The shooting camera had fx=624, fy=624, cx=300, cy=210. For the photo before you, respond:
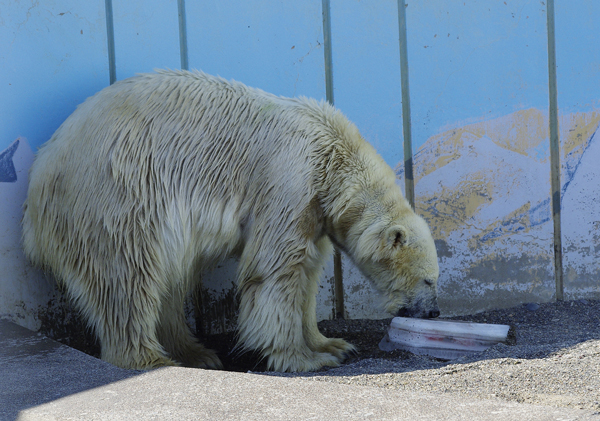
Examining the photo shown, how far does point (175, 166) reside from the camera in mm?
3877

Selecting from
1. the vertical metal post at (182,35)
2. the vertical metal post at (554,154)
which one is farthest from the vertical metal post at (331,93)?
the vertical metal post at (554,154)

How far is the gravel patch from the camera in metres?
2.65

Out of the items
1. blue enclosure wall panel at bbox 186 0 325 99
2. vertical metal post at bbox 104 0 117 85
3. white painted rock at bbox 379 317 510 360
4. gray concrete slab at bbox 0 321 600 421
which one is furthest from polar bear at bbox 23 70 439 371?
gray concrete slab at bbox 0 321 600 421

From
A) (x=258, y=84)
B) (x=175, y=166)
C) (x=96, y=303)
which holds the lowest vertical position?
(x=96, y=303)

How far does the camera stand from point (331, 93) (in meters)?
4.89

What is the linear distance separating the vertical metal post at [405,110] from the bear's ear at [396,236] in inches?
36.7

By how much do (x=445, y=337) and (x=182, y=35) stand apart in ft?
9.32

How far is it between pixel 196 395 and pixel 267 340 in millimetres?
1257

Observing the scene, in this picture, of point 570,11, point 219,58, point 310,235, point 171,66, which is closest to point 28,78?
point 171,66

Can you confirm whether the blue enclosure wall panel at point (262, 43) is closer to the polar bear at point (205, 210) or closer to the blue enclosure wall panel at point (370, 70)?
the blue enclosure wall panel at point (370, 70)

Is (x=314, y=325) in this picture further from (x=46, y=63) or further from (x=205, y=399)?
(x=46, y=63)

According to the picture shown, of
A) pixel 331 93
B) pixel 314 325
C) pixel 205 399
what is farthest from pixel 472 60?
pixel 205 399

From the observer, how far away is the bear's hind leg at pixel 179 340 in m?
4.22

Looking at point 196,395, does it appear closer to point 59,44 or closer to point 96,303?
point 96,303
